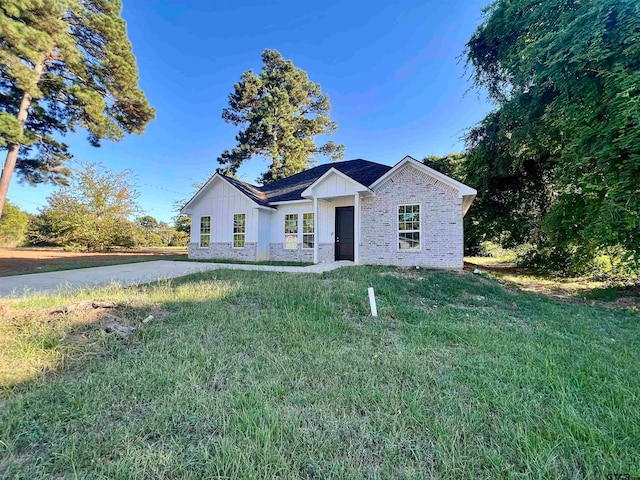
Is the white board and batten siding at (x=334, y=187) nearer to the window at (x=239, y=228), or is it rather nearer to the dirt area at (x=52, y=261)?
the window at (x=239, y=228)

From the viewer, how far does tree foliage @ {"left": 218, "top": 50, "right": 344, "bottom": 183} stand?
2553 cm

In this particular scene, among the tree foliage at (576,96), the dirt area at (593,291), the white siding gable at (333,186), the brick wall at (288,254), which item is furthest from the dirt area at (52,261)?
the tree foliage at (576,96)

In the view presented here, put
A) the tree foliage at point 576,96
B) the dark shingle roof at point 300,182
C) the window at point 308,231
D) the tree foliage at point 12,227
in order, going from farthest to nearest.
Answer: the tree foliage at point 12,227
the dark shingle roof at point 300,182
the window at point 308,231
the tree foliage at point 576,96

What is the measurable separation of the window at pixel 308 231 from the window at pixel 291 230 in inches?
17.7

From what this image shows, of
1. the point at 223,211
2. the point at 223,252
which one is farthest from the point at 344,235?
the point at 223,211

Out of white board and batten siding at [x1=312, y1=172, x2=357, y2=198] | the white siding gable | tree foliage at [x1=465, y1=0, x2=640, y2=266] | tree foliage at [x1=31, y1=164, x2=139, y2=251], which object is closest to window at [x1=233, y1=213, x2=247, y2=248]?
the white siding gable

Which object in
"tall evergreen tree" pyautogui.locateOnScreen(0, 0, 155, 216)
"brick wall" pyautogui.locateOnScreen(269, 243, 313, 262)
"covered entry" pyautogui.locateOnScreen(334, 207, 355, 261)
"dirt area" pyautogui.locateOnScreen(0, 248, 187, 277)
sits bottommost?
"dirt area" pyautogui.locateOnScreen(0, 248, 187, 277)

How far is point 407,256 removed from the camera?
11375mm

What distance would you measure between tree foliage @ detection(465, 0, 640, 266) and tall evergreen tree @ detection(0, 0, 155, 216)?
15985mm

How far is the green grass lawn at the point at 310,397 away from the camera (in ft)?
5.65

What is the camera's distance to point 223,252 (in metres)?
14.6

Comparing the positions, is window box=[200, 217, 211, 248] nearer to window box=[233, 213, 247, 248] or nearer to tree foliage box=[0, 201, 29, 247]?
window box=[233, 213, 247, 248]

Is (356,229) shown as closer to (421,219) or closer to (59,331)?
(421,219)

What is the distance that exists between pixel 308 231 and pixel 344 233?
1788 millimetres
